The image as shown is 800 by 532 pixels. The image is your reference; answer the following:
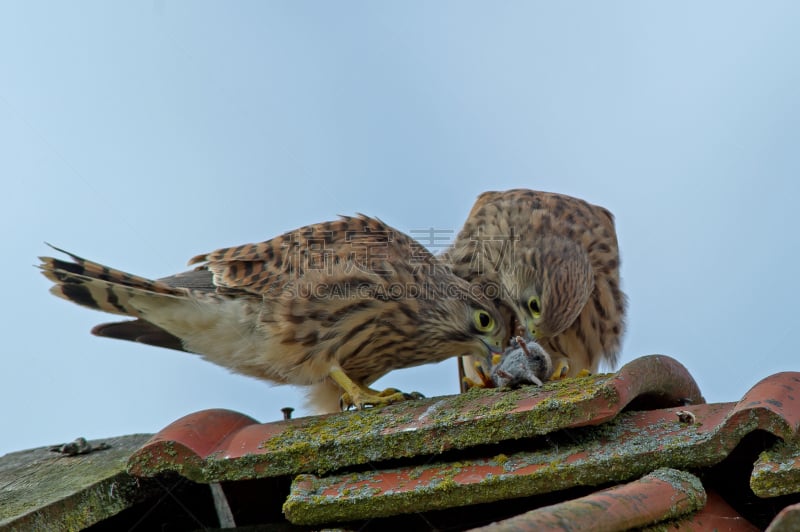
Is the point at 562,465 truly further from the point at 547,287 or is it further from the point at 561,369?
the point at 547,287

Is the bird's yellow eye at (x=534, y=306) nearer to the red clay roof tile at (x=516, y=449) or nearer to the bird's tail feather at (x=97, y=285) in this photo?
the bird's tail feather at (x=97, y=285)

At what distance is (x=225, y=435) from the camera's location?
8.25 feet

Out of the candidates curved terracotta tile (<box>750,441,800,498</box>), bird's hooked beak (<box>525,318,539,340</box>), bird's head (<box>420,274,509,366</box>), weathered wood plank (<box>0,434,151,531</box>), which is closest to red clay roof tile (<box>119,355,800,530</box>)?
curved terracotta tile (<box>750,441,800,498</box>)

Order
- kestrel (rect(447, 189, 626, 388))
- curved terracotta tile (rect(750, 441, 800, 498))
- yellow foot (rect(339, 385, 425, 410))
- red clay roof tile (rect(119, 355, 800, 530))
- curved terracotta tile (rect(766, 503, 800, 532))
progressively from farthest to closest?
1. kestrel (rect(447, 189, 626, 388))
2. yellow foot (rect(339, 385, 425, 410))
3. red clay roof tile (rect(119, 355, 800, 530))
4. curved terracotta tile (rect(750, 441, 800, 498))
5. curved terracotta tile (rect(766, 503, 800, 532))

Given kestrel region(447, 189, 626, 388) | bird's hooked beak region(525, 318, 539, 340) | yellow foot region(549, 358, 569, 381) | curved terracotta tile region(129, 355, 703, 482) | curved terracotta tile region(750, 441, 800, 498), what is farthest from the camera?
kestrel region(447, 189, 626, 388)

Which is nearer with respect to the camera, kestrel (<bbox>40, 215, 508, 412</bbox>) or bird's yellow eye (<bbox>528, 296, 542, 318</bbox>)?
kestrel (<bbox>40, 215, 508, 412</bbox>)

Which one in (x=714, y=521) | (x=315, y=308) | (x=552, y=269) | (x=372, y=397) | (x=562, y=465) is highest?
(x=552, y=269)

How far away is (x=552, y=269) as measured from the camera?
4301mm

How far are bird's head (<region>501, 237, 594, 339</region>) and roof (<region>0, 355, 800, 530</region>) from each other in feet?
5.78

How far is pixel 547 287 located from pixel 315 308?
117cm

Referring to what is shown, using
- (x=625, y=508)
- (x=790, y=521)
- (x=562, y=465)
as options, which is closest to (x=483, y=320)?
(x=562, y=465)

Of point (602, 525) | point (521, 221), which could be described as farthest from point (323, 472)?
point (521, 221)

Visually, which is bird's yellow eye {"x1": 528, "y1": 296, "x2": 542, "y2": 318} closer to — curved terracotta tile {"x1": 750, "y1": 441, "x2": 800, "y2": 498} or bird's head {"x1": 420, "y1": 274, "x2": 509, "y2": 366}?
bird's head {"x1": 420, "y1": 274, "x2": 509, "y2": 366}

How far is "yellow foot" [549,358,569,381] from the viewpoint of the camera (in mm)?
4004
